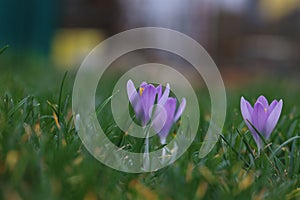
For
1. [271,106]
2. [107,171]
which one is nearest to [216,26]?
[271,106]

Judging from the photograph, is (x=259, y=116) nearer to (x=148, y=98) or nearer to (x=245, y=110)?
(x=245, y=110)

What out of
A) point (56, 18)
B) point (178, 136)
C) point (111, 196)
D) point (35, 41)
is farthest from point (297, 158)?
point (56, 18)

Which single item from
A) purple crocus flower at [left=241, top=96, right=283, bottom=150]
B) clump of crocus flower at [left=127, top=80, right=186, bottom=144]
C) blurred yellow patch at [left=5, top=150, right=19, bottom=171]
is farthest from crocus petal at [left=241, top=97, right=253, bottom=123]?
blurred yellow patch at [left=5, top=150, right=19, bottom=171]

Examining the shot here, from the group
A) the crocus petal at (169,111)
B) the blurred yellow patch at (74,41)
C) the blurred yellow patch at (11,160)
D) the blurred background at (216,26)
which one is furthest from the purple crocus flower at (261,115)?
the blurred background at (216,26)

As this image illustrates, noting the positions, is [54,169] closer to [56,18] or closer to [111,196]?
[111,196]

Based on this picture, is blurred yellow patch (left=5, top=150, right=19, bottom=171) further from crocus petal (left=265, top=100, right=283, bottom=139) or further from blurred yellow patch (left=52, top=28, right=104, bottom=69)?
blurred yellow patch (left=52, top=28, right=104, bottom=69)

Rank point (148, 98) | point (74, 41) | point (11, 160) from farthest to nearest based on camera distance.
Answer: point (74, 41) → point (148, 98) → point (11, 160)

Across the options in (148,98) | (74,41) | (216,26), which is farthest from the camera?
(216,26)
